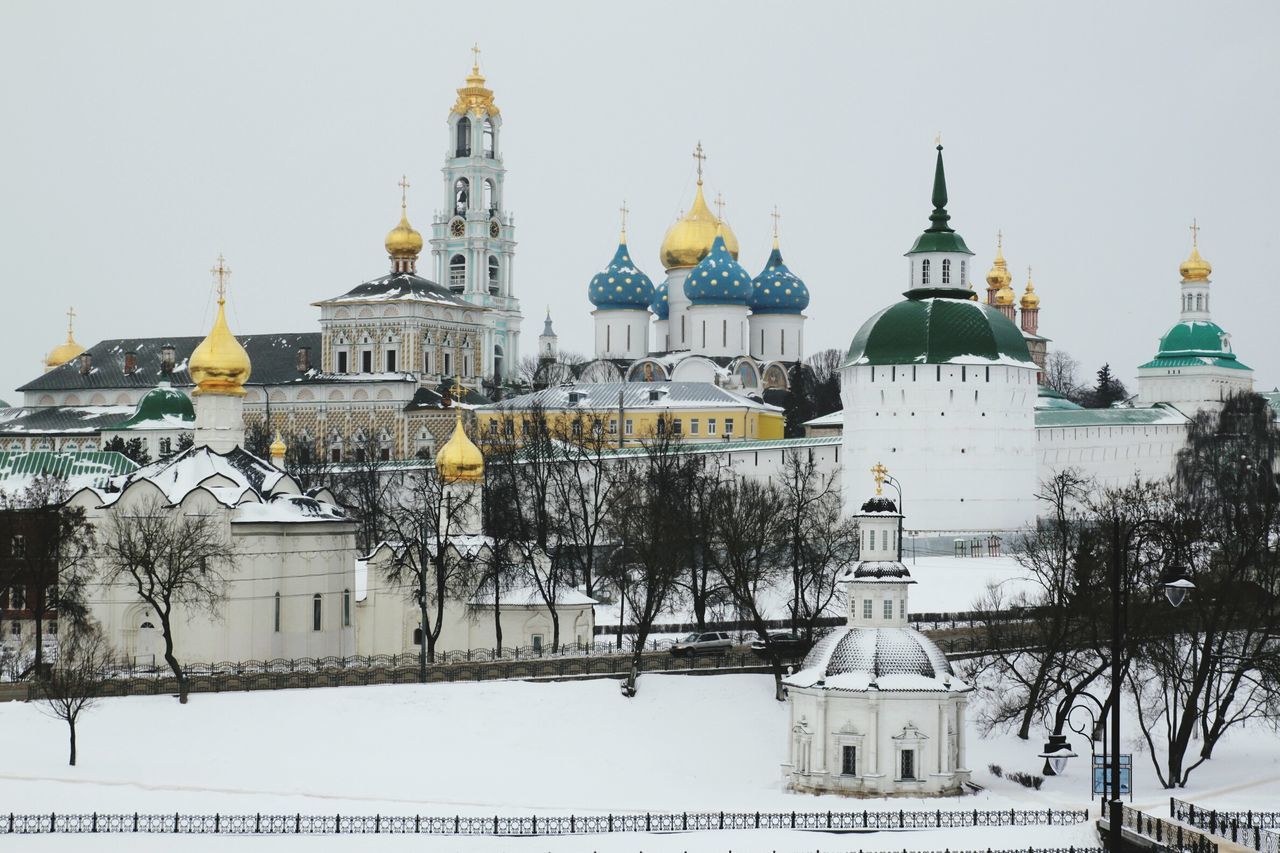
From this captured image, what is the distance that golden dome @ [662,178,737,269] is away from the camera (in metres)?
101

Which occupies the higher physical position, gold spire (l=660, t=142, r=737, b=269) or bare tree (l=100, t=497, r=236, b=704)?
gold spire (l=660, t=142, r=737, b=269)

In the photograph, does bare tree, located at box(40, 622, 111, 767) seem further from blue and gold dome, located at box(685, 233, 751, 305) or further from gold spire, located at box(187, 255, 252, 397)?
blue and gold dome, located at box(685, 233, 751, 305)

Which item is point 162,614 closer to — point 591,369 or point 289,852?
point 289,852

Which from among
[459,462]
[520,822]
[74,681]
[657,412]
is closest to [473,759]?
[520,822]

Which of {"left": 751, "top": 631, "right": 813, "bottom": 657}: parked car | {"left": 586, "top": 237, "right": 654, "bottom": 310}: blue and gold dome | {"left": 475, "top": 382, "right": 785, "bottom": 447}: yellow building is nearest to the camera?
{"left": 751, "top": 631, "right": 813, "bottom": 657}: parked car

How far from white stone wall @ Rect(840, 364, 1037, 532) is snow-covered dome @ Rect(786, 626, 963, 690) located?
93.2 feet

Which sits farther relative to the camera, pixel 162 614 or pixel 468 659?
pixel 468 659

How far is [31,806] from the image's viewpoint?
3909 cm

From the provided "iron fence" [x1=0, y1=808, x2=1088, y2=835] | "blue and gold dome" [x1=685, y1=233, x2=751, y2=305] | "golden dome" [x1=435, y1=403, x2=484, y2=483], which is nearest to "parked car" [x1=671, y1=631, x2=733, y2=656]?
"golden dome" [x1=435, y1=403, x2=484, y2=483]

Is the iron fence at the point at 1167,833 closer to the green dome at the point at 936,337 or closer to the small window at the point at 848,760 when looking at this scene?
the small window at the point at 848,760

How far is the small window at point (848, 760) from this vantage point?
41.7 metres

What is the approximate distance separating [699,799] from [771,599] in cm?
2095

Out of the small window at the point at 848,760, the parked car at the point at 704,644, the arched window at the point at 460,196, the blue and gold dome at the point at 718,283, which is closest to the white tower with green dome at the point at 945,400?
the parked car at the point at 704,644

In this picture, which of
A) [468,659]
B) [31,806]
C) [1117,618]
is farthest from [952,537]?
[1117,618]
